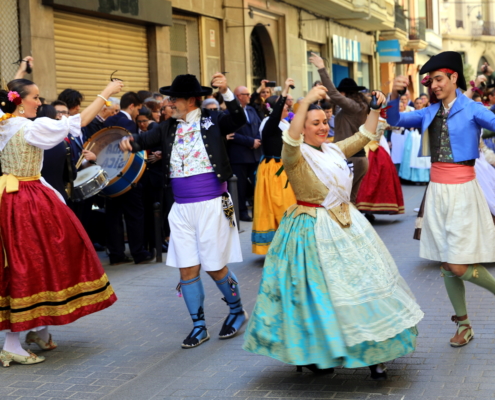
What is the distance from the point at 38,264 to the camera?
561cm

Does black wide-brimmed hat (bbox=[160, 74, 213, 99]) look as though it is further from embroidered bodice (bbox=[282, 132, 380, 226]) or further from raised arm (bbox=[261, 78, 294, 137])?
embroidered bodice (bbox=[282, 132, 380, 226])

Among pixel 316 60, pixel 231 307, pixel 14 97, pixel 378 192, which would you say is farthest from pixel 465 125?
pixel 378 192

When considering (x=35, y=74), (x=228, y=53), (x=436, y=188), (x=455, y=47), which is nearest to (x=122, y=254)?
(x=35, y=74)

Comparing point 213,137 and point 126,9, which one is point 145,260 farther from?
point 126,9

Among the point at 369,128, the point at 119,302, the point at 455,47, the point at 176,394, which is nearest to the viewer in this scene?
the point at 176,394

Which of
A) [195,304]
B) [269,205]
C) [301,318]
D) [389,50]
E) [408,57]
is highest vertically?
[389,50]

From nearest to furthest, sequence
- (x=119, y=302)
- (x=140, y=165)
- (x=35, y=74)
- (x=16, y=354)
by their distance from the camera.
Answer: (x=16, y=354)
(x=119, y=302)
(x=140, y=165)
(x=35, y=74)

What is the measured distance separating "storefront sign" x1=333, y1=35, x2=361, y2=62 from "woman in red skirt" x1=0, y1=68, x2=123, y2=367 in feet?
76.0

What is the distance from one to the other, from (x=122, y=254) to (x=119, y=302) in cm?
208

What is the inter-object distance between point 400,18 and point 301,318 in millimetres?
35519

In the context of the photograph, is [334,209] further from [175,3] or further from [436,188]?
[175,3]

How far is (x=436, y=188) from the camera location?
5.78 metres

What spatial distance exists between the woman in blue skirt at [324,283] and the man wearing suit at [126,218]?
469 cm

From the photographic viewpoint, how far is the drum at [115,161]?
8.90 meters
